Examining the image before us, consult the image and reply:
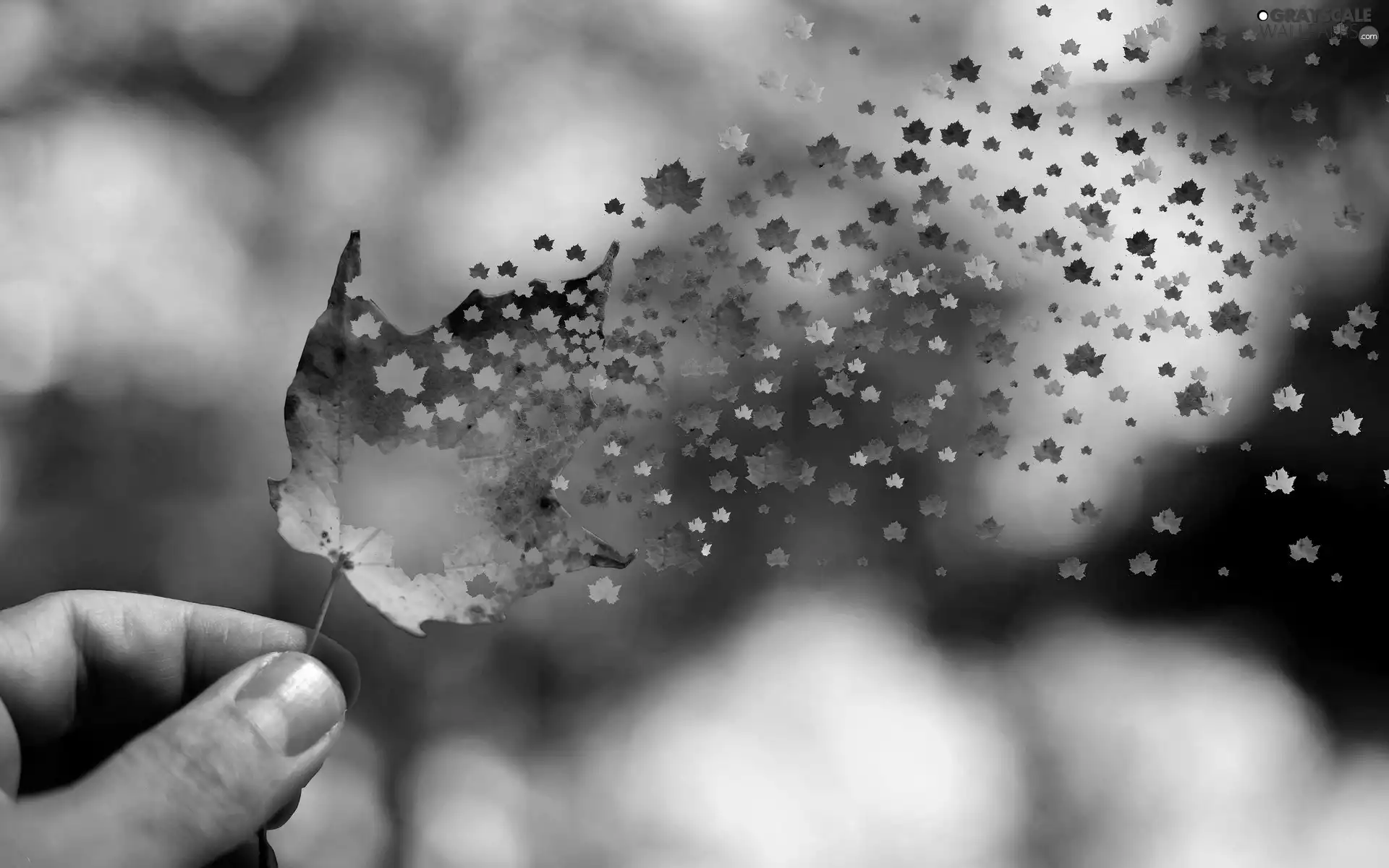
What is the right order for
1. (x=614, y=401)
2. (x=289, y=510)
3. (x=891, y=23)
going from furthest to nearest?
(x=891, y=23) < (x=614, y=401) < (x=289, y=510)

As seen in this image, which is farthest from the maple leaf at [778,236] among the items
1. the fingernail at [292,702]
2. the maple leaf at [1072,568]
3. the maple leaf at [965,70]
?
the fingernail at [292,702]

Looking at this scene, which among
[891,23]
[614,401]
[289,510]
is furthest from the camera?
[891,23]

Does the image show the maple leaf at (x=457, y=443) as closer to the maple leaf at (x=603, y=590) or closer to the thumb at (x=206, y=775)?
the thumb at (x=206, y=775)

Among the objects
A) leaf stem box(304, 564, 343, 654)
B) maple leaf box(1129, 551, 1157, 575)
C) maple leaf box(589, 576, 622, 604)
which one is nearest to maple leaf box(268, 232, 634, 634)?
leaf stem box(304, 564, 343, 654)

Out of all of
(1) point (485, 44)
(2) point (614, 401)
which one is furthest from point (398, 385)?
(1) point (485, 44)

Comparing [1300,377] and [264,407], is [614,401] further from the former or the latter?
[1300,377]

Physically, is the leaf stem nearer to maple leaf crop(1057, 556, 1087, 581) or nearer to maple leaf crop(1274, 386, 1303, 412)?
maple leaf crop(1057, 556, 1087, 581)
